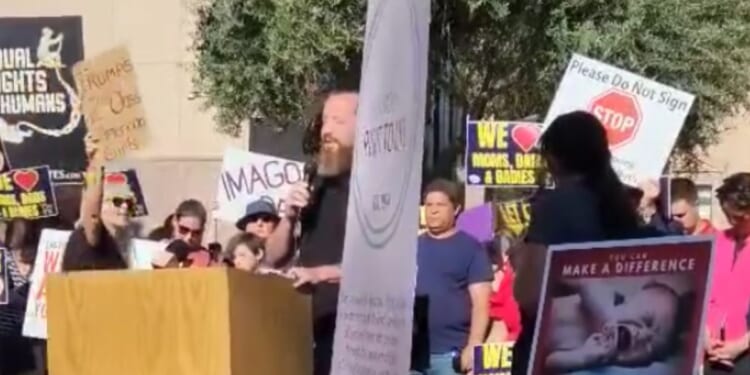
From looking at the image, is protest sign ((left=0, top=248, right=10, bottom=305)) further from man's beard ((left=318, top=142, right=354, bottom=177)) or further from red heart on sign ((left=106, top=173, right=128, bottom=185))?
man's beard ((left=318, top=142, right=354, bottom=177))

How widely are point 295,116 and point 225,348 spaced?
10448 millimetres

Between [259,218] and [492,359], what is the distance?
1.96 m

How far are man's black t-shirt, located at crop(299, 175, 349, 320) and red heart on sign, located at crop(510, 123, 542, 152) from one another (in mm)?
5362

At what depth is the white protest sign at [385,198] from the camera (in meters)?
3.55

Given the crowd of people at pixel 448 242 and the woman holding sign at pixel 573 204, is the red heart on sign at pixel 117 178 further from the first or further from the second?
the woman holding sign at pixel 573 204

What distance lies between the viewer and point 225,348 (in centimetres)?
466

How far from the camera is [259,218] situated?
10.2m

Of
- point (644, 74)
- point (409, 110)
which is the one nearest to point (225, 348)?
point (409, 110)

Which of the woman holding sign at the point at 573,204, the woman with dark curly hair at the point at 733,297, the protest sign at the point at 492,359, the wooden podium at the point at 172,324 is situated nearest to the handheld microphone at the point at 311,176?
the wooden podium at the point at 172,324

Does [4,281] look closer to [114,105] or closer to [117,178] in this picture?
[117,178]

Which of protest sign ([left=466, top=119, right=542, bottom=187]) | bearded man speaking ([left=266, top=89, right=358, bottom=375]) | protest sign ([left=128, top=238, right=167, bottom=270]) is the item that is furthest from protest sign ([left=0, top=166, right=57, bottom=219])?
bearded man speaking ([left=266, top=89, right=358, bottom=375])

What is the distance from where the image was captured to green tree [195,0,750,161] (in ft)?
45.8

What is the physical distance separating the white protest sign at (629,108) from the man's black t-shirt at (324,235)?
3854 mm

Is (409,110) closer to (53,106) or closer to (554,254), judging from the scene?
(554,254)
